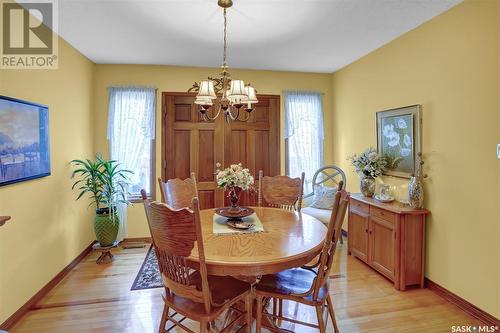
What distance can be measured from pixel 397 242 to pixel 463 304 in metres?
0.67

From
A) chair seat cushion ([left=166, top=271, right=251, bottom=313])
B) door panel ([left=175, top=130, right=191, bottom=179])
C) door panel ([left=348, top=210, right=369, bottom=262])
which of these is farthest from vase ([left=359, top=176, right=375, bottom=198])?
door panel ([left=175, top=130, right=191, bottom=179])

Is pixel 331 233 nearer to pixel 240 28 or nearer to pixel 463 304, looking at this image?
pixel 463 304

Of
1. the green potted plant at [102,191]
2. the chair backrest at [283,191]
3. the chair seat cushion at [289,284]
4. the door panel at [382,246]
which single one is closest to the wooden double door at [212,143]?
the green potted plant at [102,191]

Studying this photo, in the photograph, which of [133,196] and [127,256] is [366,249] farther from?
[133,196]

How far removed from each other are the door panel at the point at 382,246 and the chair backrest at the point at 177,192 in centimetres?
196

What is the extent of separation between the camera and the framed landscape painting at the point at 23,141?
2109 mm

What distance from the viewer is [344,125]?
428cm

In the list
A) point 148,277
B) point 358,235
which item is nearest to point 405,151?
point 358,235

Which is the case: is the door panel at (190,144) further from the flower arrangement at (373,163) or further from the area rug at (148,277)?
the flower arrangement at (373,163)

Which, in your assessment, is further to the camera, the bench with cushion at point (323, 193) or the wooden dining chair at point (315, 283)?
the bench with cushion at point (323, 193)

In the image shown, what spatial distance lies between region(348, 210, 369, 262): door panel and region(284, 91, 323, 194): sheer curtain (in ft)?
3.62

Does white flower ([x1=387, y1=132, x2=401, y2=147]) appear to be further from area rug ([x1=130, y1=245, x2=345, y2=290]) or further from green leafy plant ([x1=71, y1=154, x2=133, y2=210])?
green leafy plant ([x1=71, y1=154, x2=133, y2=210])

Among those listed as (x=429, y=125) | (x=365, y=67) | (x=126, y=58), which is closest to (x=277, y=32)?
(x=365, y=67)

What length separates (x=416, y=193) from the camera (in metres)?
2.69
